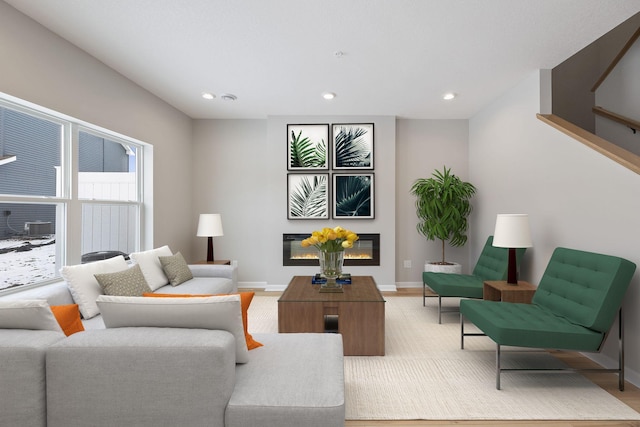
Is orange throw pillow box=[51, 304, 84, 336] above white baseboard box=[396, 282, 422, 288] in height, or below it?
above

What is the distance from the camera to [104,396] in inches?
54.1

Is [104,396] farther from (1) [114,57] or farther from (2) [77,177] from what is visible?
(1) [114,57]

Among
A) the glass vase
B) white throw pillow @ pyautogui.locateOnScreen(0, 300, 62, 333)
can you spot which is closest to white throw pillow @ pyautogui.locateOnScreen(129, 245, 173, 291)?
the glass vase

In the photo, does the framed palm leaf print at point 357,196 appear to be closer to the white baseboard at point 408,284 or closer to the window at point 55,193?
the white baseboard at point 408,284

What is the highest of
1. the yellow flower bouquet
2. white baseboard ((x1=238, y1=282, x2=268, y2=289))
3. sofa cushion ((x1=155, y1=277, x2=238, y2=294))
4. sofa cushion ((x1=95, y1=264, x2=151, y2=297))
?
the yellow flower bouquet

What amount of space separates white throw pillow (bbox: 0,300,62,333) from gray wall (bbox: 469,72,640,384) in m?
3.58

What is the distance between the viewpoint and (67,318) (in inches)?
69.7

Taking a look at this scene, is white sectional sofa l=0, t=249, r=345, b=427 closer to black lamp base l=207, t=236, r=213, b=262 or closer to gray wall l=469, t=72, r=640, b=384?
gray wall l=469, t=72, r=640, b=384

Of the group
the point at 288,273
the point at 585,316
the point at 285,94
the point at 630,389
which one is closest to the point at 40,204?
the point at 285,94

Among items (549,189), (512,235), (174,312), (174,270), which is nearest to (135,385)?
(174,312)

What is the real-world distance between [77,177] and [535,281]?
4711 mm

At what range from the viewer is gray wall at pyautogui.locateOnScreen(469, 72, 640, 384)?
2.53 meters

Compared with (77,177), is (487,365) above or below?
below

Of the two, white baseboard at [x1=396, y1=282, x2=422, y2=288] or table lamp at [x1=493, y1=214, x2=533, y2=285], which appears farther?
white baseboard at [x1=396, y1=282, x2=422, y2=288]
